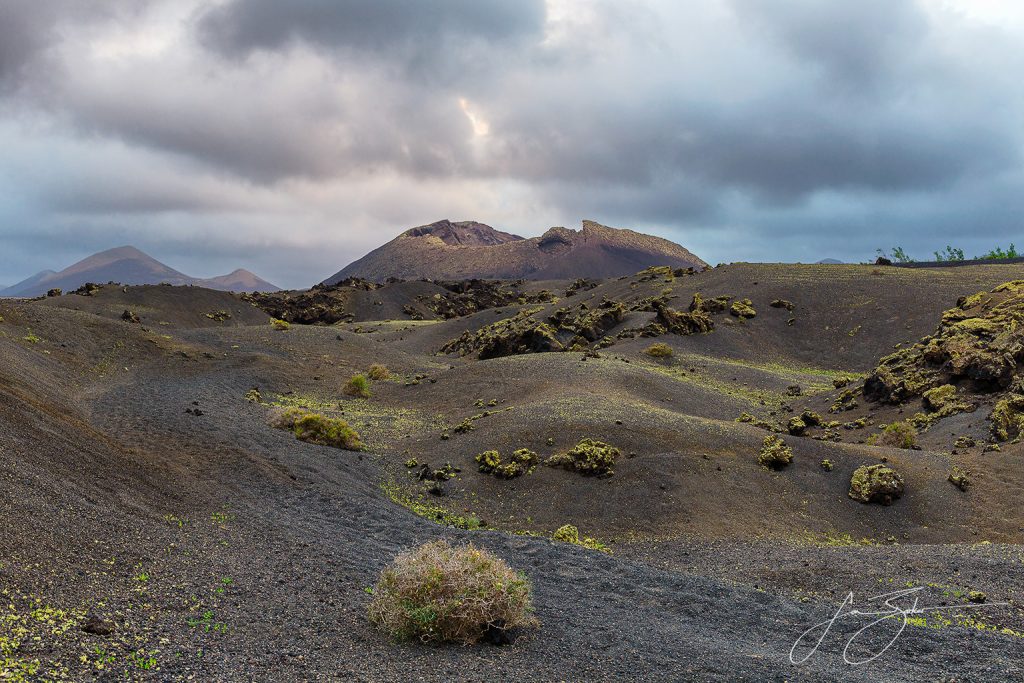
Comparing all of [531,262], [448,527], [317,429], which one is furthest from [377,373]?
[531,262]

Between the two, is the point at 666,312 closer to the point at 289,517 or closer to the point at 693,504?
the point at 693,504

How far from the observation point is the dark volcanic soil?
7.04m

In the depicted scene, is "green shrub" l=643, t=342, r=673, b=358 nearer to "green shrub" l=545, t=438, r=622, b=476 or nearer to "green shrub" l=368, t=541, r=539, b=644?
"green shrub" l=545, t=438, r=622, b=476

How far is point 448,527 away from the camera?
555 inches

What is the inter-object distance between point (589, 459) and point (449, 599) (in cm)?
1088

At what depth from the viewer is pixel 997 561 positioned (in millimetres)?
11984

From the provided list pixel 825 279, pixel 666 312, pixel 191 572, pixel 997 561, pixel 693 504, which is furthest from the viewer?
pixel 825 279

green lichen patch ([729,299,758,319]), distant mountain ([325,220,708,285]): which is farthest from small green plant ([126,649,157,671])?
distant mountain ([325,220,708,285])

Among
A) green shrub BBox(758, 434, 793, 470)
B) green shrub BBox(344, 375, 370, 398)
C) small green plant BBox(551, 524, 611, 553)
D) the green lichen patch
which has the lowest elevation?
small green plant BBox(551, 524, 611, 553)

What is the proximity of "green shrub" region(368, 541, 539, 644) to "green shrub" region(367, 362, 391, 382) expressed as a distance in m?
24.7

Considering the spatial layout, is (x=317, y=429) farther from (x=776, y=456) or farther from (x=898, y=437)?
(x=898, y=437)

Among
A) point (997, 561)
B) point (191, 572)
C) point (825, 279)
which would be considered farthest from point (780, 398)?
point (191, 572)

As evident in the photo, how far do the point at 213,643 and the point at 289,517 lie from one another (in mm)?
6016

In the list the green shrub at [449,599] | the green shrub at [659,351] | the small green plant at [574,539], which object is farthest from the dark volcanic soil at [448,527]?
the green shrub at [659,351]
